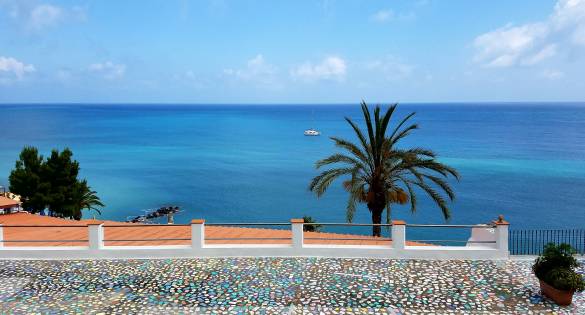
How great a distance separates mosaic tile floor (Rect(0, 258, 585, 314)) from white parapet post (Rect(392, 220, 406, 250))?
49 cm

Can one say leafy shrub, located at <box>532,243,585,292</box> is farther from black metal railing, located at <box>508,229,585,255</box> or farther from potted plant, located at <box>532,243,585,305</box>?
black metal railing, located at <box>508,229,585,255</box>

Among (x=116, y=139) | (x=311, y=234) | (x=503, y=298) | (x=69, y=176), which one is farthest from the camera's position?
(x=116, y=139)

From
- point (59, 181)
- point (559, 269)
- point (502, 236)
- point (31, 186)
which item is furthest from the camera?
point (59, 181)

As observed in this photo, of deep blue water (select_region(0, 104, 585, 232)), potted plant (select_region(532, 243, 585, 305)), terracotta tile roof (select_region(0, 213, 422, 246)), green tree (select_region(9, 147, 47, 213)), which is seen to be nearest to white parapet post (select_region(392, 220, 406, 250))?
terracotta tile roof (select_region(0, 213, 422, 246))

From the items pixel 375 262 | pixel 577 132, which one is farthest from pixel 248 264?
pixel 577 132

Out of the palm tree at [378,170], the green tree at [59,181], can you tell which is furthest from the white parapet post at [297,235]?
the green tree at [59,181]

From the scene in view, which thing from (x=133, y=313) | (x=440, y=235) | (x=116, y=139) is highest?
(x=116, y=139)

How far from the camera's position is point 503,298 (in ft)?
34.0

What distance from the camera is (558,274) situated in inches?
400

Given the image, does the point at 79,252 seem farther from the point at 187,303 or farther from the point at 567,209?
the point at 567,209

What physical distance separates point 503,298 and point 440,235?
3883 cm

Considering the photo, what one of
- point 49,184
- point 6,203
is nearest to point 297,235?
point 6,203

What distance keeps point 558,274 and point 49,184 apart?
105 feet

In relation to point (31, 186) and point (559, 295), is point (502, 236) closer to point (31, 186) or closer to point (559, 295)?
point (559, 295)
